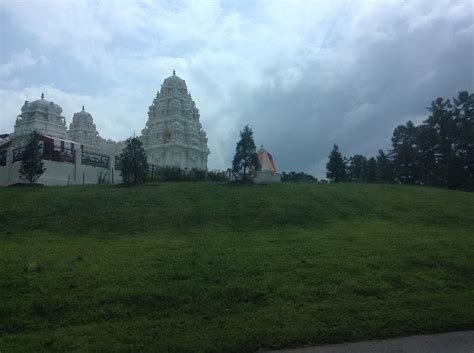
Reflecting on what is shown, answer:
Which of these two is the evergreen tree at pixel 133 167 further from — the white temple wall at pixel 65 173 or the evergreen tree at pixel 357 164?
the evergreen tree at pixel 357 164

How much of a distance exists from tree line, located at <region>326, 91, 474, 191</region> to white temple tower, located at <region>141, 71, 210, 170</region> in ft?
51.9

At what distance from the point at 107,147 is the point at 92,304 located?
34997mm

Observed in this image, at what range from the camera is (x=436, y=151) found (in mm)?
37219

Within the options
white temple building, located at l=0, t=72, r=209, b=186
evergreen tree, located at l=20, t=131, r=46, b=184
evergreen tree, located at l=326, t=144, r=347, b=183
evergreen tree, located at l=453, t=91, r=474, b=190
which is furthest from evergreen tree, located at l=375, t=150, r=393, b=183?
evergreen tree, located at l=20, t=131, r=46, b=184

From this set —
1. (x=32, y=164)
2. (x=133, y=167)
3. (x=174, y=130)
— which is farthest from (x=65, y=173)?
(x=174, y=130)

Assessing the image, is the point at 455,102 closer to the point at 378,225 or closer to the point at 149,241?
the point at 378,225

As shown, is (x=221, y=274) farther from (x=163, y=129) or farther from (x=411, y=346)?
(x=163, y=129)

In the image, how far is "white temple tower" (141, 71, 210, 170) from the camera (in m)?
43.9

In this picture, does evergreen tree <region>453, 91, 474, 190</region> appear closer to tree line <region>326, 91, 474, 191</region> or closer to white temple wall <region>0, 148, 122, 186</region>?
tree line <region>326, 91, 474, 191</region>

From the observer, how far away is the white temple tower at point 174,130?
1727 inches

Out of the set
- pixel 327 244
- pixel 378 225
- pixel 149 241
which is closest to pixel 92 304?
pixel 149 241

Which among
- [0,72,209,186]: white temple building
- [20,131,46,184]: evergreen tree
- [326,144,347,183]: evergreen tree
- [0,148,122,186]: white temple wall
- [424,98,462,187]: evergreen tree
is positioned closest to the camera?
[20,131,46,184]: evergreen tree

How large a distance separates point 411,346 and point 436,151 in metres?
33.8

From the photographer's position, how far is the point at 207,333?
658cm
